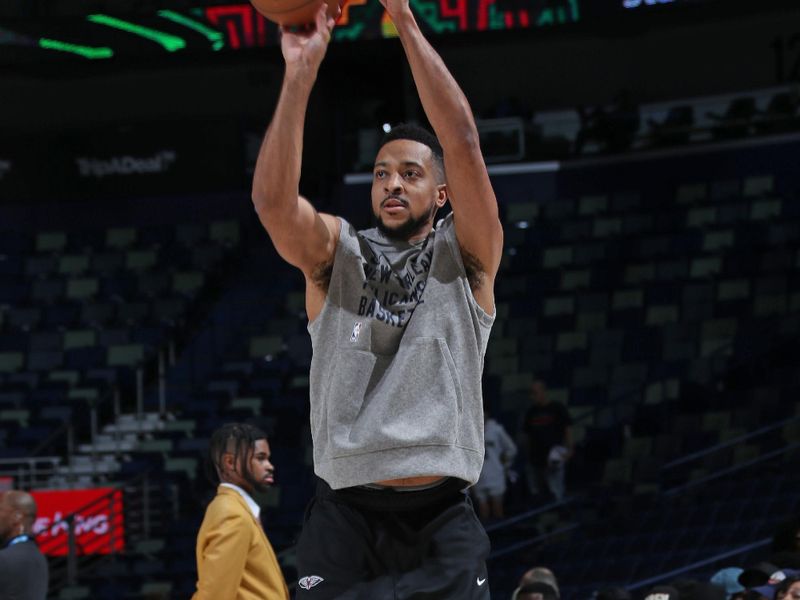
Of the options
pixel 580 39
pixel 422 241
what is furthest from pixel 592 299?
pixel 422 241

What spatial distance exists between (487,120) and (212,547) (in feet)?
41.3

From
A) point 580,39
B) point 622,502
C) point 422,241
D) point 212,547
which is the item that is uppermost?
point 580,39

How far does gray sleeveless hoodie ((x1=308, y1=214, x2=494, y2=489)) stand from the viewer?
332 cm

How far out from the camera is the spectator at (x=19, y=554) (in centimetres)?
591

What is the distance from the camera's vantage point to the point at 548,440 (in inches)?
506

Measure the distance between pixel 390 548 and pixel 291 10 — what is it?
4.23 feet

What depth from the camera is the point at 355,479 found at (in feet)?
11.0

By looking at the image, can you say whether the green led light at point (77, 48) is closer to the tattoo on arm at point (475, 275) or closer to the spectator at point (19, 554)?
the spectator at point (19, 554)

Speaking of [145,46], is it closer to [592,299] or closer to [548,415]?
[592,299]

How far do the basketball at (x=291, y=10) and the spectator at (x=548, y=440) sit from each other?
31.9ft

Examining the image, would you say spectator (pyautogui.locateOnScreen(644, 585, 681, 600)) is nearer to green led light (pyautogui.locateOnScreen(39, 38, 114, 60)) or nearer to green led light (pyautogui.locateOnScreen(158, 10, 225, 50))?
green led light (pyautogui.locateOnScreen(158, 10, 225, 50))

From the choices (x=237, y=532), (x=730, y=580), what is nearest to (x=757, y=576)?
(x=730, y=580)

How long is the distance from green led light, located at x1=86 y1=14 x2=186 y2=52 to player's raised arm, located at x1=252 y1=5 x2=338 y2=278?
13947mm

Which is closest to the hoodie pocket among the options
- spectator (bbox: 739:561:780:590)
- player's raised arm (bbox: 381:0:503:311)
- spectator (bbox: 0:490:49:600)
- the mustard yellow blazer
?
player's raised arm (bbox: 381:0:503:311)
